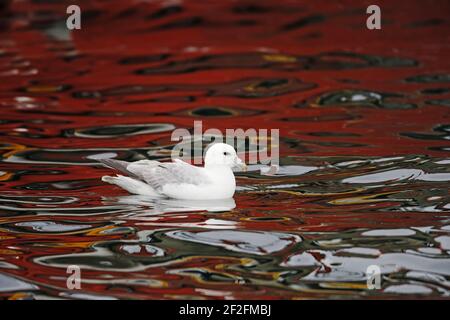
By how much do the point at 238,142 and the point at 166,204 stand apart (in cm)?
334

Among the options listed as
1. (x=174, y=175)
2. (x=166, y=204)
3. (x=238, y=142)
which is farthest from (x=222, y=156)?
(x=238, y=142)

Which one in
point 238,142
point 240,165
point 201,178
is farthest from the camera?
point 238,142

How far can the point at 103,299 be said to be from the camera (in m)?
8.74

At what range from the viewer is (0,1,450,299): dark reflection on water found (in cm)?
940

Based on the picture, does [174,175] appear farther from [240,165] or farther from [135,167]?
[240,165]

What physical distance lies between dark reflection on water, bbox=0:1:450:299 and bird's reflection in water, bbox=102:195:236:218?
28mm

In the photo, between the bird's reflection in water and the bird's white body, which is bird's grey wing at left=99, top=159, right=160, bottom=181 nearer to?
the bird's white body

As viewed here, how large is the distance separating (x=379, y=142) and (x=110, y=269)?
18.9 ft

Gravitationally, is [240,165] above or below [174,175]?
above

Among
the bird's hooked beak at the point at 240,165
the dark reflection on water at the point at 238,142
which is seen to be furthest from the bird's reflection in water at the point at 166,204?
the bird's hooked beak at the point at 240,165

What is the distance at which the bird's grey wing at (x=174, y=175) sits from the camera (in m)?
11.3

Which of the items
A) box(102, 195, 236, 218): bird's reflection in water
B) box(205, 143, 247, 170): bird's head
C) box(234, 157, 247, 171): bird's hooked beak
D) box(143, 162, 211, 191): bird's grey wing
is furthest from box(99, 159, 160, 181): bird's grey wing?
box(234, 157, 247, 171): bird's hooked beak

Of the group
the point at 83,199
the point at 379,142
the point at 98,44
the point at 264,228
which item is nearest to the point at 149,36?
the point at 98,44

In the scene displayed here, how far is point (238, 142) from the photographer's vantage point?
1451cm
